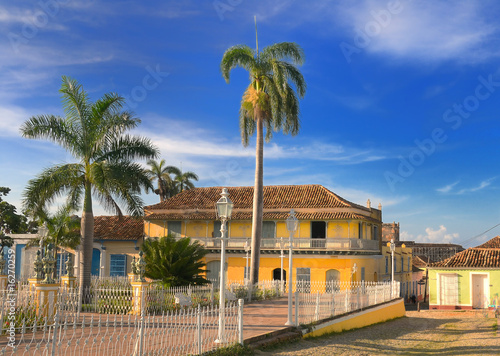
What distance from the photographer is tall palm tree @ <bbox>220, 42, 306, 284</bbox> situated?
24375 millimetres

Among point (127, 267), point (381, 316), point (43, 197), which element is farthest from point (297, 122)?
point (127, 267)

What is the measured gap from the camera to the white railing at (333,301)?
14023 mm

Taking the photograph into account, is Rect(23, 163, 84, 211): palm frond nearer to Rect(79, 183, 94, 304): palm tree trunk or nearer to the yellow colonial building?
Rect(79, 183, 94, 304): palm tree trunk

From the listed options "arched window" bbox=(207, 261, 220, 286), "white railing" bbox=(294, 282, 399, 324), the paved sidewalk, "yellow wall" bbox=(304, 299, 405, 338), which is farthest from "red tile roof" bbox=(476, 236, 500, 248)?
the paved sidewalk

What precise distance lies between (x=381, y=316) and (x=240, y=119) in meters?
11.8

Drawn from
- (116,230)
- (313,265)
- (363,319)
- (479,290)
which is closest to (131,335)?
(363,319)

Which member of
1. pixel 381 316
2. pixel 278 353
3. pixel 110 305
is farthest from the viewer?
pixel 381 316

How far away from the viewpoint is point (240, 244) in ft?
111

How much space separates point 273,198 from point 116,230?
1153 centimetres

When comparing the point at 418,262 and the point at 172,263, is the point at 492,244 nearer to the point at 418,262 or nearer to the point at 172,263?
the point at 418,262

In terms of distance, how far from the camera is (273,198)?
35.8 meters

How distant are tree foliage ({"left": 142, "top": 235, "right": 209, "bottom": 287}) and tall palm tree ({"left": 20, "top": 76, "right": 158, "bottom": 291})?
1823 millimetres

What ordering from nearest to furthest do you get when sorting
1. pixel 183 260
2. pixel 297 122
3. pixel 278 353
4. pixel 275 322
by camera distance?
pixel 278 353, pixel 275 322, pixel 183 260, pixel 297 122

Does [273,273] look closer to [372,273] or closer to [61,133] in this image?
[372,273]
